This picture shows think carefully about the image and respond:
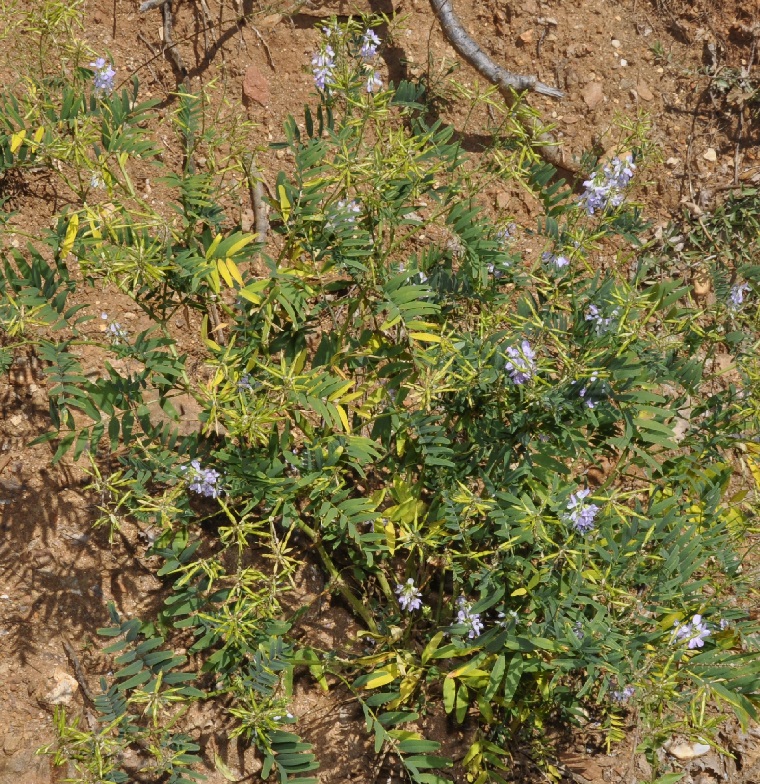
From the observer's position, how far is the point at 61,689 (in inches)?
113

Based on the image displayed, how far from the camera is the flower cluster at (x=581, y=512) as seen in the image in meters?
2.40

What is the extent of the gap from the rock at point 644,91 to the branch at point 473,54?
0.54 metres

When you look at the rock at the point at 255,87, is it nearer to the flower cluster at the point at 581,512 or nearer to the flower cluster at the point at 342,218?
the flower cluster at the point at 342,218

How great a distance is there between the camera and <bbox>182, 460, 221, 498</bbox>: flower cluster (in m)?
2.57

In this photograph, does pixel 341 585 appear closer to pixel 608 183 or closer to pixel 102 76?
pixel 608 183

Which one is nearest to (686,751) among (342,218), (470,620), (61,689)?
(470,620)

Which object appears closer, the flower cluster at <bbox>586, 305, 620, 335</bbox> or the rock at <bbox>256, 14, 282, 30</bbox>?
the flower cluster at <bbox>586, 305, 620, 335</bbox>

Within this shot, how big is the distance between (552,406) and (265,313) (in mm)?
938

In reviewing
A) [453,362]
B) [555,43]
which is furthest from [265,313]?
[555,43]

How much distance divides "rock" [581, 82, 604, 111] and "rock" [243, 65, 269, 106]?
171 cm

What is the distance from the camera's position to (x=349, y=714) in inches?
125

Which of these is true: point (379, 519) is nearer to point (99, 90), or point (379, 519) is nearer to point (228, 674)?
point (228, 674)

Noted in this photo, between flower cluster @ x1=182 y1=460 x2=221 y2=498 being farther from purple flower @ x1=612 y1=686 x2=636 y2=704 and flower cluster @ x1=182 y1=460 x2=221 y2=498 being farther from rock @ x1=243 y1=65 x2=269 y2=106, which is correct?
rock @ x1=243 y1=65 x2=269 y2=106

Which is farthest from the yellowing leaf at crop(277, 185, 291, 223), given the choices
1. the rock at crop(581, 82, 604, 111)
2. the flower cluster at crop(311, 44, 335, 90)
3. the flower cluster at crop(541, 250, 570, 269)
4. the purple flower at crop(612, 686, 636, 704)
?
the rock at crop(581, 82, 604, 111)
